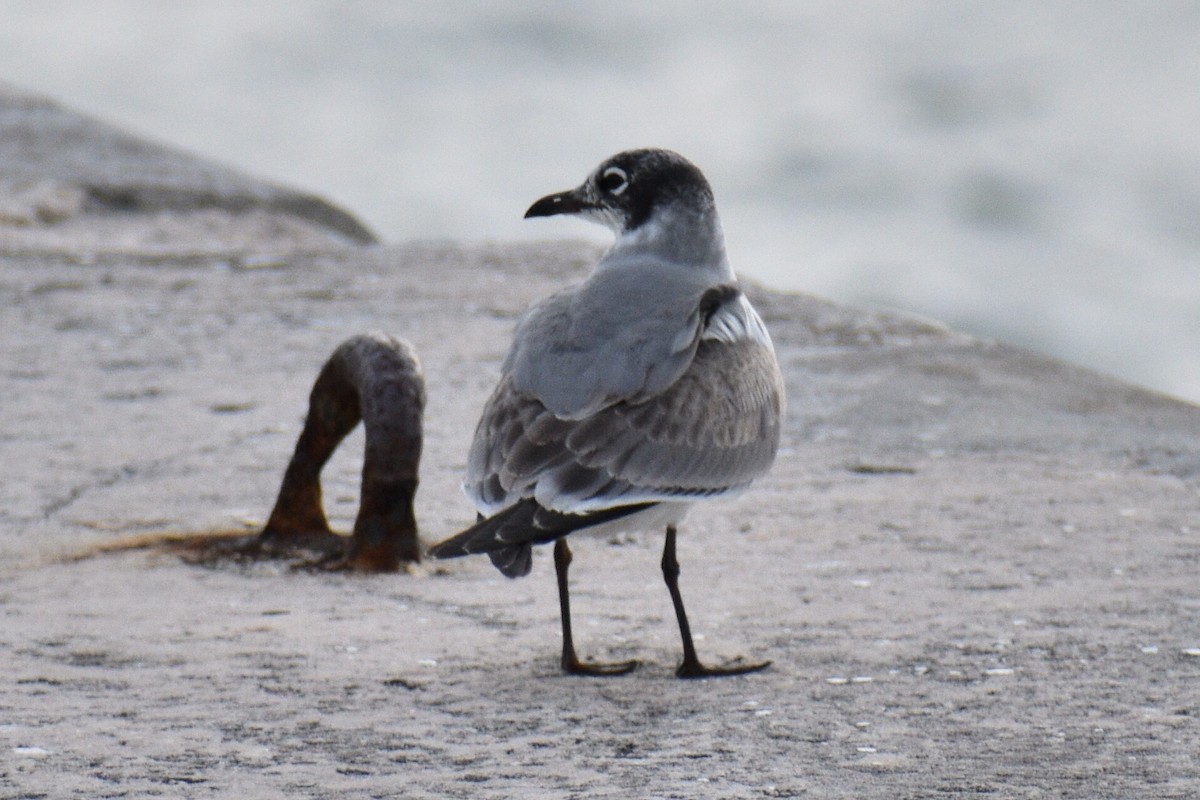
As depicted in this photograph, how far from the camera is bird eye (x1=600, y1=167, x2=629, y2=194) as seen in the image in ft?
14.5

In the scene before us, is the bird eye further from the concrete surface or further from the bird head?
the concrete surface

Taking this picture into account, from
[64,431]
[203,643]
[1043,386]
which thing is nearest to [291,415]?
[64,431]

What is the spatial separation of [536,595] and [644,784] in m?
1.41

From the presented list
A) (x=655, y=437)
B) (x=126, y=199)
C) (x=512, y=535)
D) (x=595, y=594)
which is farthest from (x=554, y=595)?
(x=126, y=199)

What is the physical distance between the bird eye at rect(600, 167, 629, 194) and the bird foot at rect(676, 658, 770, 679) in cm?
126

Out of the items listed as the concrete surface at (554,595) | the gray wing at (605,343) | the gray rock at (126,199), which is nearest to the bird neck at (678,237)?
the gray wing at (605,343)

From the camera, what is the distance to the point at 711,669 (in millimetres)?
3602

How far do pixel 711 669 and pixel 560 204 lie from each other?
1414 millimetres

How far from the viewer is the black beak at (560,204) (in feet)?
14.9

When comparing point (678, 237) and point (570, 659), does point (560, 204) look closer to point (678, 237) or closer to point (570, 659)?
point (678, 237)

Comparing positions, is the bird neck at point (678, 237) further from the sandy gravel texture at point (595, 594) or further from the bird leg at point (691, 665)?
the bird leg at point (691, 665)

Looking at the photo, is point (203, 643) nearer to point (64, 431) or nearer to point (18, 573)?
point (18, 573)

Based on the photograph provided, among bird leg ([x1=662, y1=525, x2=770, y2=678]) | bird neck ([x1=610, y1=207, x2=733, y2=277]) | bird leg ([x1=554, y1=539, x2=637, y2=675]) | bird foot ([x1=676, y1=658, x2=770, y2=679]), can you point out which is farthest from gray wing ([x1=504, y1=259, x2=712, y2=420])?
bird foot ([x1=676, y1=658, x2=770, y2=679])

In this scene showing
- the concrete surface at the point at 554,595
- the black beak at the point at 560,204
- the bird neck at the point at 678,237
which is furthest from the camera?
the black beak at the point at 560,204
